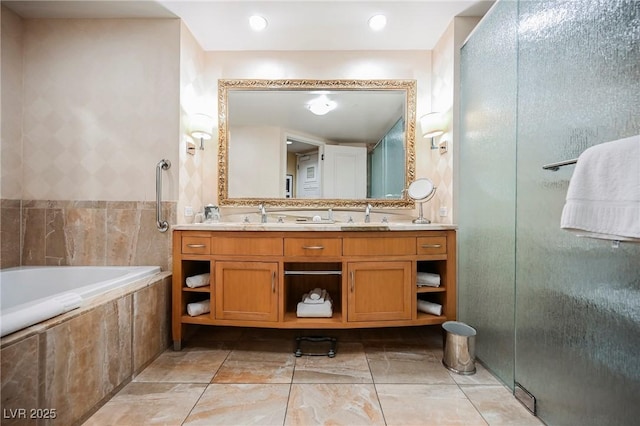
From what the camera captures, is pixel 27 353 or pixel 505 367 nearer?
pixel 27 353

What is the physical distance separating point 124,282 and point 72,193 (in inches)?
38.4

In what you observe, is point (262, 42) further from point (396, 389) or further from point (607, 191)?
point (396, 389)

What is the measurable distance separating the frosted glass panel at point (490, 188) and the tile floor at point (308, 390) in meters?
0.30

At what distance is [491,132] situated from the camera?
1.60m

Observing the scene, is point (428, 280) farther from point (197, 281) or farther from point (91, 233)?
point (91, 233)

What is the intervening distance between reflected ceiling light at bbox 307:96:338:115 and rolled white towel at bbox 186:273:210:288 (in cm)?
161

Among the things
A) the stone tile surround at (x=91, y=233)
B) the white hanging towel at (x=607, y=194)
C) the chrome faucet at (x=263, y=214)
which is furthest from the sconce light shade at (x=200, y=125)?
the white hanging towel at (x=607, y=194)

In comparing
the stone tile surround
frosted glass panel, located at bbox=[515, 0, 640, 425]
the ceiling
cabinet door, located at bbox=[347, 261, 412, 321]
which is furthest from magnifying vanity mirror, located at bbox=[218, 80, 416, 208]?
frosted glass panel, located at bbox=[515, 0, 640, 425]

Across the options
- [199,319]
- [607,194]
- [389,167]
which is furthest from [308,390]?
[389,167]

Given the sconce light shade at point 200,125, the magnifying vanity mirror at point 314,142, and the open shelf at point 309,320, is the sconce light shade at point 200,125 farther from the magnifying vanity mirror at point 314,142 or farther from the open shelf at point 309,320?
the open shelf at point 309,320

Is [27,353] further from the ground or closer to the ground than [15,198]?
closer to the ground

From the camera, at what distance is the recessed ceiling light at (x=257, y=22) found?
78.5 inches

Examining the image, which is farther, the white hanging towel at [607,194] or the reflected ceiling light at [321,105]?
the reflected ceiling light at [321,105]

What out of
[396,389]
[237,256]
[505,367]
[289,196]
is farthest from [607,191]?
[289,196]
